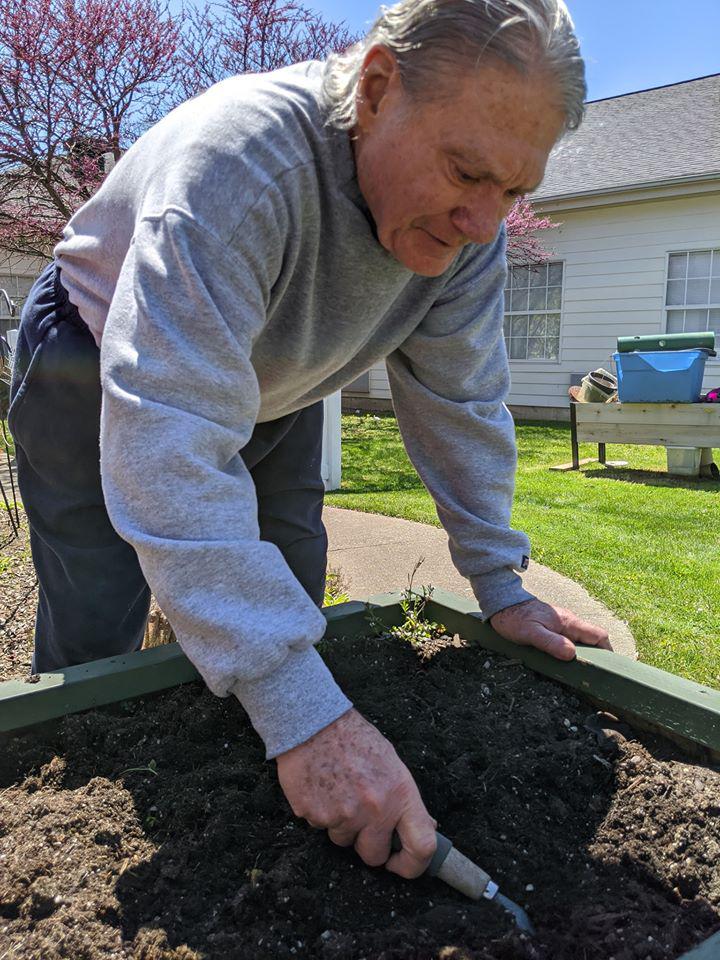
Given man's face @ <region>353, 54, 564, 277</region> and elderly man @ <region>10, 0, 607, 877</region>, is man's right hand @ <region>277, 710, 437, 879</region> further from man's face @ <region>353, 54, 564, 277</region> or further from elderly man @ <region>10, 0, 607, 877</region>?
man's face @ <region>353, 54, 564, 277</region>

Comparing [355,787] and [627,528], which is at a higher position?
[355,787]

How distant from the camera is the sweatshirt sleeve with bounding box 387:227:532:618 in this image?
1728 mm

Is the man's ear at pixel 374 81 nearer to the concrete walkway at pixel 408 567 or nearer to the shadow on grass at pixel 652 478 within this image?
the concrete walkway at pixel 408 567

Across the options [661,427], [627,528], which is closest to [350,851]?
[627,528]

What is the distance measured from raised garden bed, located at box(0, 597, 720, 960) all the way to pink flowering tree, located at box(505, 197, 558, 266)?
939 centimetres

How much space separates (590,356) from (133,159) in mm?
10729

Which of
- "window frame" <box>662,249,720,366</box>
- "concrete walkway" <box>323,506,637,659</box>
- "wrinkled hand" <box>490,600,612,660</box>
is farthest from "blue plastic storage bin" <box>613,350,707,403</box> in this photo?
"wrinkled hand" <box>490,600,612,660</box>

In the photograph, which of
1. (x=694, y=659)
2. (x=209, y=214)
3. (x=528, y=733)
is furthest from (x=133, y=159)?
(x=694, y=659)

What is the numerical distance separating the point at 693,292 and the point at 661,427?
15.8 ft

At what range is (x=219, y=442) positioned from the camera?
1046 millimetres

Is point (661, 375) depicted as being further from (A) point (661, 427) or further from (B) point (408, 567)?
(B) point (408, 567)

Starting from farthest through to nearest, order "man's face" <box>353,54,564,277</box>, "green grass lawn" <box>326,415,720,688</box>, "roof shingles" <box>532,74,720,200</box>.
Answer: "roof shingles" <box>532,74,720,200</box> → "green grass lawn" <box>326,415,720,688</box> → "man's face" <box>353,54,564,277</box>

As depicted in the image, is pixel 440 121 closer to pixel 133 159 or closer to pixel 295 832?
pixel 133 159

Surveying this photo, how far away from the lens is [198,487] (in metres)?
1.00
